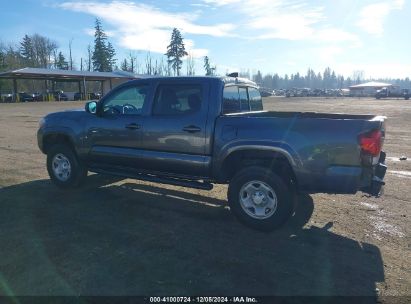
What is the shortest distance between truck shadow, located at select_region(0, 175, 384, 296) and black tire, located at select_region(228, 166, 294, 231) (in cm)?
16

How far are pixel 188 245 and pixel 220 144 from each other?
1.42 metres

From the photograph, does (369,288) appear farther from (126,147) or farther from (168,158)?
(126,147)

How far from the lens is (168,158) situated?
568 cm

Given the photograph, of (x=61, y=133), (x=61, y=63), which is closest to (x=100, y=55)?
(x=61, y=63)

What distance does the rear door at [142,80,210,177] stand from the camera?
538cm

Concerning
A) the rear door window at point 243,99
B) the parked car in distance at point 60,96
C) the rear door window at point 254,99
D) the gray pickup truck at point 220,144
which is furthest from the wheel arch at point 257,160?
the parked car in distance at point 60,96

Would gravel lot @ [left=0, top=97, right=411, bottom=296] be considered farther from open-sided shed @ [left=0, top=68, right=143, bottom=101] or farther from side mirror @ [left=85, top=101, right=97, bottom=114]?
open-sided shed @ [left=0, top=68, right=143, bottom=101]

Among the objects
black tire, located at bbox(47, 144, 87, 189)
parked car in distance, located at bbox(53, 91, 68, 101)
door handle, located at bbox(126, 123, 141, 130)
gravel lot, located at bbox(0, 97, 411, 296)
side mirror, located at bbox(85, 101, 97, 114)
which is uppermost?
side mirror, located at bbox(85, 101, 97, 114)

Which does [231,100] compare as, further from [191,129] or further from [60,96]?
[60,96]

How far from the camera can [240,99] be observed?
609cm

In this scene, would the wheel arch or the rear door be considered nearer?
the wheel arch

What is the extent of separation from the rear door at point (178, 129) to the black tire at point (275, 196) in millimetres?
562

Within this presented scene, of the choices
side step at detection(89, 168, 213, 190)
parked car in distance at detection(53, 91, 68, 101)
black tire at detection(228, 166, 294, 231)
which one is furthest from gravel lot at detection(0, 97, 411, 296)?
parked car in distance at detection(53, 91, 68, 101)

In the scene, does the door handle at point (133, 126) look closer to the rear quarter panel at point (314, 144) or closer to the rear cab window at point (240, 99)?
the rear cab window at point (240, 99)
